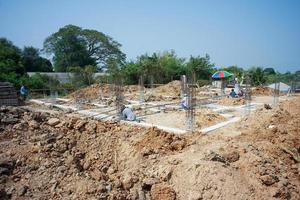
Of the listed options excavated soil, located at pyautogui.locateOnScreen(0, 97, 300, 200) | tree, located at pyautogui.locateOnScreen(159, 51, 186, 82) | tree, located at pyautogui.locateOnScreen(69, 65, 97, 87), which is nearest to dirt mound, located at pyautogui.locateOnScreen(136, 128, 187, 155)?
excavated soil, located at pyautogui.locateOnScreen(0, 97, 300, 200)

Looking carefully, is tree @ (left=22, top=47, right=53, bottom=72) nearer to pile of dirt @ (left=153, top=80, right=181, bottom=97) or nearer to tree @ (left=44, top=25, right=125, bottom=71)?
tree @ (left=44, top=25, right=125, bottom=71)

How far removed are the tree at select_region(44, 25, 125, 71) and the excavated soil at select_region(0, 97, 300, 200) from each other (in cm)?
2746

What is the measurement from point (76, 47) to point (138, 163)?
30758 millimetres

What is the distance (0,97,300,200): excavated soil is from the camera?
14.1ft

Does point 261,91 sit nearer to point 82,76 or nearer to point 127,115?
point 127,115

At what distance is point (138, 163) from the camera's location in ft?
18.2

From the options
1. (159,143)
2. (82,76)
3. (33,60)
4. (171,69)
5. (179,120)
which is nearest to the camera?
(159,143)

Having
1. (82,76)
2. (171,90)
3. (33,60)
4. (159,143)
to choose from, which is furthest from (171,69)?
(159,143)

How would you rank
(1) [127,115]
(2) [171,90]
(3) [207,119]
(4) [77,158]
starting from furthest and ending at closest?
(2) [171,90] < (1) [127,115] < (3) [207,119] < (4) [77,158]

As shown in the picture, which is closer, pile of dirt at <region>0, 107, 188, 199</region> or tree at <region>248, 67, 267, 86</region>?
pile of dirt at <region>0, 107, 188, 199</region>

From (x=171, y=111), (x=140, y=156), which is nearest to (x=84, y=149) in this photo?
(x=140, y=156)

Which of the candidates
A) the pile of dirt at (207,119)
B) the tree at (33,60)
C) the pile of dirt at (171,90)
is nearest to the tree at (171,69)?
the pile of dirt at (171,90)

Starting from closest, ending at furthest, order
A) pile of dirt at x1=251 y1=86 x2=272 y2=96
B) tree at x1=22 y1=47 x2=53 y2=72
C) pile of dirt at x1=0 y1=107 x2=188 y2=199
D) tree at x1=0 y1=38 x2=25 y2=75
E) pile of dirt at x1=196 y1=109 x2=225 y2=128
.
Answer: pile of dirt at x1=0 y1=107 x2=188 y2=199 → pile of dirt at x1=196 y1=109 x2=225 y2=128 → tree at x1=0 y1=38 x2=25 y2=75 → pile of dirt at x1=251 y1=86 x2=272 y2=96 → tree at x1=22 y1=47 x2=53 y2=72

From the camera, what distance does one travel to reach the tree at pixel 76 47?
33406 millimetres
